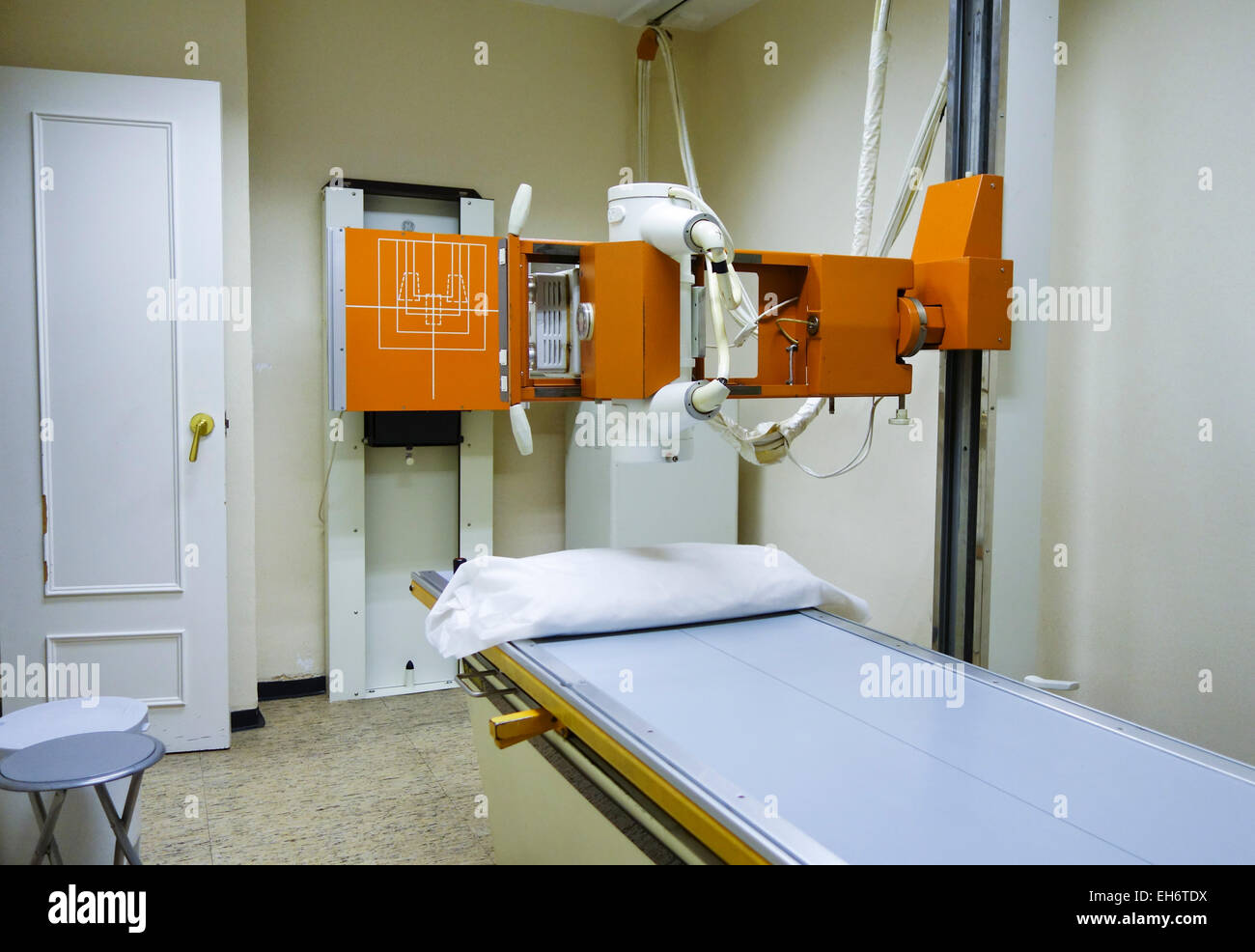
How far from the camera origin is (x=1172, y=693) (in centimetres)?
229

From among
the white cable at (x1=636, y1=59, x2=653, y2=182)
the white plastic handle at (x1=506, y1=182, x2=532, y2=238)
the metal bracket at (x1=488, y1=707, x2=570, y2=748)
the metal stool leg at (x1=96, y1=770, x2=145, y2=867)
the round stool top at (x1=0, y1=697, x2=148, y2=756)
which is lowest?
the metal stool leg at (x1=96, y1=770, x2=145, y2=867)

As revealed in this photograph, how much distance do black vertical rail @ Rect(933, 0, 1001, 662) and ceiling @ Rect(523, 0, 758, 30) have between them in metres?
2.21

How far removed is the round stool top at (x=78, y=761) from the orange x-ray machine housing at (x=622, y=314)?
862 mm

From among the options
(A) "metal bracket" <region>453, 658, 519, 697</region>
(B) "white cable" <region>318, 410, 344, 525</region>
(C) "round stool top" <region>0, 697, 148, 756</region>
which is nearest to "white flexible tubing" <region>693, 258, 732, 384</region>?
(A) "metal bracket" <region>453, 658, 519, 697</region>

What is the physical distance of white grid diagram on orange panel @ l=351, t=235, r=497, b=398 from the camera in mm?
A: 1712

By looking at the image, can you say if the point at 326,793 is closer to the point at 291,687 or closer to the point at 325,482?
the point at 291,687

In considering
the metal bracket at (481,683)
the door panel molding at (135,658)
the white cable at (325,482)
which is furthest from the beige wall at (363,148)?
the metal bracket at (481,683)

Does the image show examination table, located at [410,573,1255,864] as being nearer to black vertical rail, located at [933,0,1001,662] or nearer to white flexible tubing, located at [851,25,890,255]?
black vertical rail, located at [933,0,1001,662]

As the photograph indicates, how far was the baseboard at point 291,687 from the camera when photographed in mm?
3805

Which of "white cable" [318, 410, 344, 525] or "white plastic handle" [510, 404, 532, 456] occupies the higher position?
"white plastic handle" [510, 404, 532, 456]

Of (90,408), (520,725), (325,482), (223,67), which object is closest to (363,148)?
(223,67)

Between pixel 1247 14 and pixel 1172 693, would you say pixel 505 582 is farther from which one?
pixel 1247 14

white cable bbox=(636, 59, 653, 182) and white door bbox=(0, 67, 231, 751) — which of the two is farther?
white cable bbox=(636, 59, 653, 182)

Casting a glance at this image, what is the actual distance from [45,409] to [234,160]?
1071mm
